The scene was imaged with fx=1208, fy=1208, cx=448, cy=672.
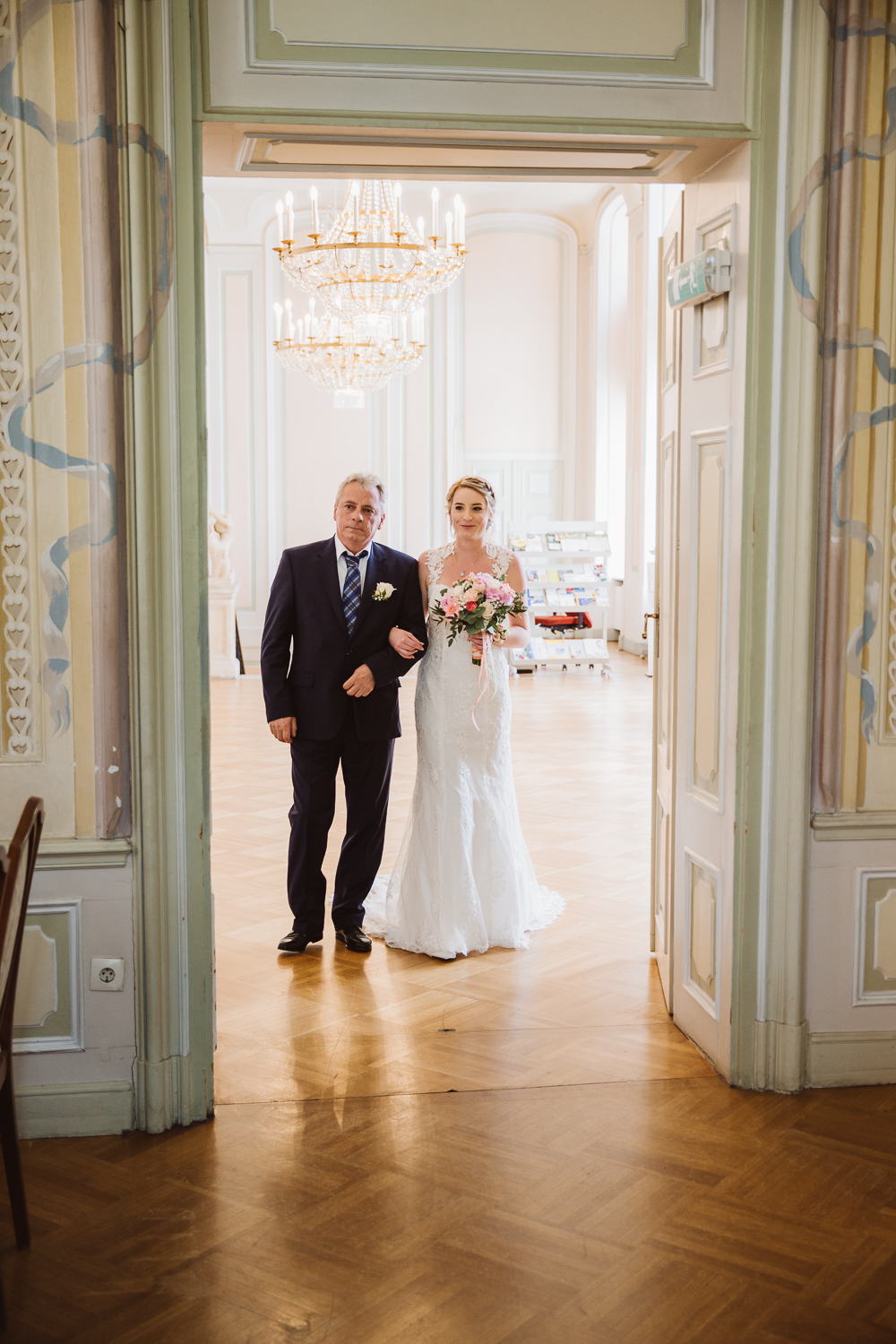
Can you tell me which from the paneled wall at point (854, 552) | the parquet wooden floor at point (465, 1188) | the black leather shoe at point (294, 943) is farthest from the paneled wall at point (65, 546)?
the paneled wall at point (854, 552)

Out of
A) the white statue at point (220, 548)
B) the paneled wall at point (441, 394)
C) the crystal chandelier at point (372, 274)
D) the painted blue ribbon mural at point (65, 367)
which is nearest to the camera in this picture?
the painted blue ribbon mural at point (65, 367)

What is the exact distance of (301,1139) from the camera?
10.5 feet

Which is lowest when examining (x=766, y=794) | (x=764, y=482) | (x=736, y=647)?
(x=766, y=794)

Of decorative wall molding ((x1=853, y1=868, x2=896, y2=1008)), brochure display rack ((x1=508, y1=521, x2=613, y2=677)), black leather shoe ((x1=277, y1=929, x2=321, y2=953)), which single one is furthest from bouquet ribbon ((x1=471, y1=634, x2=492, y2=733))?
brochure display rack ((x1=508, y1=521, x2=613, y2=677))

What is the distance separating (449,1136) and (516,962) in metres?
1.42

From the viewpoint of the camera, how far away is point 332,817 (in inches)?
179

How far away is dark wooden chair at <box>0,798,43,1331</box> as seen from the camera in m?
2.34

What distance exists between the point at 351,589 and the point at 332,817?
865 millimetres

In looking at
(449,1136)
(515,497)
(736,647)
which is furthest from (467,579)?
(515,497)

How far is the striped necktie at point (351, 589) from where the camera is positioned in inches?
179

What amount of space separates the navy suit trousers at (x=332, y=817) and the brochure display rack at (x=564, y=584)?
873 cm

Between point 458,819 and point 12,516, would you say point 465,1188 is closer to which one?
point 458,819

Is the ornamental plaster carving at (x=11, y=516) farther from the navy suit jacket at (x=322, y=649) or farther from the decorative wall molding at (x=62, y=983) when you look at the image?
the navy suit jacket at (x=322, y=649)

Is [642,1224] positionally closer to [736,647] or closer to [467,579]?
[736,647]
